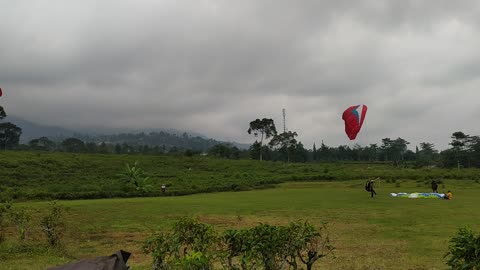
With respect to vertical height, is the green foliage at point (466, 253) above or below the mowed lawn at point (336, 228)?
above

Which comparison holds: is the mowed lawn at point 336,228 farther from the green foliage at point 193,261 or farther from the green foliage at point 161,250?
the green foliage at point 193,261

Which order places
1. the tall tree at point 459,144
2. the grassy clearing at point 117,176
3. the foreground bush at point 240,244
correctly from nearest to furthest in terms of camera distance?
the foreground bush at point 240,244, the grassy clearing at point 117,176, the tall tree at point 459,144

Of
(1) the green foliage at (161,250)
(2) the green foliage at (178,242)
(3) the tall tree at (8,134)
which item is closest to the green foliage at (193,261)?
(2) the green foliage at (178,242)

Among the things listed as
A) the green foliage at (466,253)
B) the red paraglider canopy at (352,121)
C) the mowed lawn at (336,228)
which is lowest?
the mowed lawn at (336,228)

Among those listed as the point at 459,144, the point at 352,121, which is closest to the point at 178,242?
the point at 352,121

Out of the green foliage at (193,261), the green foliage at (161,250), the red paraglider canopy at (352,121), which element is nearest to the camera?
the green foliage at (193,261)

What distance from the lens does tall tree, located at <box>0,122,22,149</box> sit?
110700mm

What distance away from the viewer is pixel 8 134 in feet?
367

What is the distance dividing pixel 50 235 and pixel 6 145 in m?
114

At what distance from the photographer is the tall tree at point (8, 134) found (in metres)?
111

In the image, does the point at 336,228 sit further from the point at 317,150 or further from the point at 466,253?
the point at 317,150

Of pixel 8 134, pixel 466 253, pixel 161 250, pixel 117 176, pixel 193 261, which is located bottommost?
pixel 117 176

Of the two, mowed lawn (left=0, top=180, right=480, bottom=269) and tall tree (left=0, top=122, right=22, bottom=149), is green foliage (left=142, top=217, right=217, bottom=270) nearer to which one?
mowed lawn (left=0, top=180, right=480, bottom=269)

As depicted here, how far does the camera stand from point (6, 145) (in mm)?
112875
